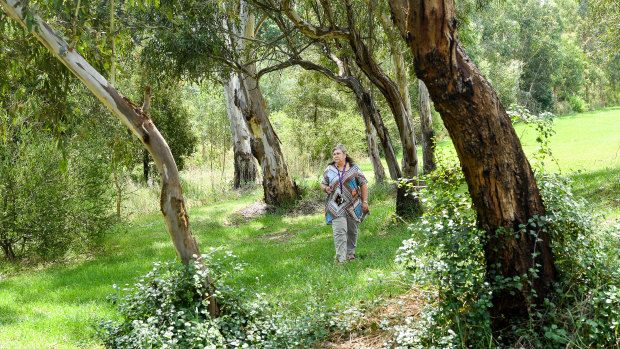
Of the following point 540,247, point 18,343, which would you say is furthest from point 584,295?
point 18,343

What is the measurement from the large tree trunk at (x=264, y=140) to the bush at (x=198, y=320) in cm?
990

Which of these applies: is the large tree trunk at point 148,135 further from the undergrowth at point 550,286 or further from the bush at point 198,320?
the undergrowth at point 550,286

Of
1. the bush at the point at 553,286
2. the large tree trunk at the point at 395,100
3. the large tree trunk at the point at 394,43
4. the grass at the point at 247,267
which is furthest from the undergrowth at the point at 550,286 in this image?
the large tree trunk at the point at 394,43

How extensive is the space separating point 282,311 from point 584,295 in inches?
119

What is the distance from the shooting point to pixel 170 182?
18.4 ft

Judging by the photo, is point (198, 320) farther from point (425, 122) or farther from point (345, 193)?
point (425, 122)

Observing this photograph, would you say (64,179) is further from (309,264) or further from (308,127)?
(308,127)

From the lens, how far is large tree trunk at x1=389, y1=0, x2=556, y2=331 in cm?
446

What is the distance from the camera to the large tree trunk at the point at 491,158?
4.46 metres

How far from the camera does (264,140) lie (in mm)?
15664

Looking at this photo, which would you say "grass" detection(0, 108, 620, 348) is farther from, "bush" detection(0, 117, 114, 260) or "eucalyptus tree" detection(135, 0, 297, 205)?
"eucalyptus tree" detection(135, 0, 297, 205)

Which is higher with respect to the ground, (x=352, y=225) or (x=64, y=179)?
(x=64, y=179)

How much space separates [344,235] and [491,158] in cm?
422

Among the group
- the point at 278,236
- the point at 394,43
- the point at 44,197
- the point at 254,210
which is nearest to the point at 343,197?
the point at 278,236
